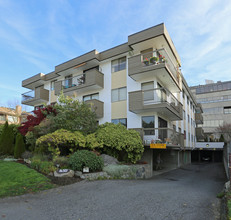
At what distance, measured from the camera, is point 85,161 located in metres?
9.41

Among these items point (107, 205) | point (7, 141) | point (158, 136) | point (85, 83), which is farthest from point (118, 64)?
point (107, 205)

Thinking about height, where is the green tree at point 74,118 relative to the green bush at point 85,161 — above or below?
above

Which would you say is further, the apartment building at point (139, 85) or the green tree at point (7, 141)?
the green tree at point (7, 141)

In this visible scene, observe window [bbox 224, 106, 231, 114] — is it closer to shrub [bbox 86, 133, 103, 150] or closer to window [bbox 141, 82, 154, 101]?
window [bbox 141, 82, 154, 101]

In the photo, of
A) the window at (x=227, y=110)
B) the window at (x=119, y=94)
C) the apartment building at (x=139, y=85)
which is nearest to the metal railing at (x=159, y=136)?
the apartment building at (x=139, y=85)

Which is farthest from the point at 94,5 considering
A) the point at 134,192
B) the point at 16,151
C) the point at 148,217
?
→ the point at 16,151

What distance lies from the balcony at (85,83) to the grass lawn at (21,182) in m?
9.34

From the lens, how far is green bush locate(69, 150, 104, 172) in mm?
9344

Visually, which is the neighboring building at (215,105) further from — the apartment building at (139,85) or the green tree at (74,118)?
the green tree at (74,118)

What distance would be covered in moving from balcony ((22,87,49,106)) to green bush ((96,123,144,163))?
12.1 meters

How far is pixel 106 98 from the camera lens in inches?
662

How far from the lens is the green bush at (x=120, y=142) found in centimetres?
1180

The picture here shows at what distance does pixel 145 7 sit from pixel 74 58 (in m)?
10.6

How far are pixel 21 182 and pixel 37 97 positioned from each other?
15702 mm
